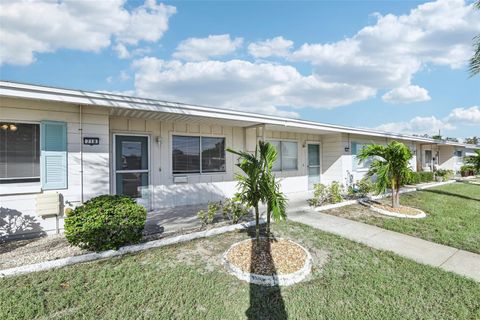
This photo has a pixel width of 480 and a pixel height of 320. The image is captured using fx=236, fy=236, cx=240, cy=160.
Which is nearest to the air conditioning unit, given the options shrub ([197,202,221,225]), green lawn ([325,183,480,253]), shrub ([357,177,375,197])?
shrub ([197,202,221,225])

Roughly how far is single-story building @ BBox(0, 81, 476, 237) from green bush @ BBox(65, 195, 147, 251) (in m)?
1.55

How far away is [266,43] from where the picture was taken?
39.6 feet

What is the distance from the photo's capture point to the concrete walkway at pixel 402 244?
12.2ft

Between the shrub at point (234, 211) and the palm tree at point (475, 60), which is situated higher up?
the palm tree at point (475, 60)

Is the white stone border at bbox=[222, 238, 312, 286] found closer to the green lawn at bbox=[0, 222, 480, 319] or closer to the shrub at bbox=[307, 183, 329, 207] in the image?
the green lawn at bbox=[0, 222, 480, 319]

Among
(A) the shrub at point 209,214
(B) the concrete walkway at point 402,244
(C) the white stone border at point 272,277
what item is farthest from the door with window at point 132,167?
(C) the white stone border at point 272,277

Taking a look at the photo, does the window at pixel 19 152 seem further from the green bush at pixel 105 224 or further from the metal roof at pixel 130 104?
the green bush at pixel 105 224

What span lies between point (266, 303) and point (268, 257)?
101cm

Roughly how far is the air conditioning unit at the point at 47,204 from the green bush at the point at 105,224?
136 centimetres

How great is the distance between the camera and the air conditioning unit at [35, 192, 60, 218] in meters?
4.62

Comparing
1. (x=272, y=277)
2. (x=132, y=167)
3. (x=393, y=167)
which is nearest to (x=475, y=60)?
(x=393, y=167)

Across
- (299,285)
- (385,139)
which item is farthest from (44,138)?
(385,139)

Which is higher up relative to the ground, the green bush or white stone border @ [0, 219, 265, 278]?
the green bush

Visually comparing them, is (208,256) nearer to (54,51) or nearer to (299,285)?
(299,285)
